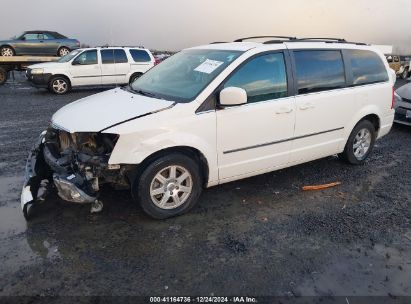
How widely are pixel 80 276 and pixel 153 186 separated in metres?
1.15

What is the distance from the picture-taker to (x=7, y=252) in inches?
134

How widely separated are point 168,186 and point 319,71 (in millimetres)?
2545

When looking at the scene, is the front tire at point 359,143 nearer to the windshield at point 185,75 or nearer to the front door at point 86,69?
the windshield at point 185,75

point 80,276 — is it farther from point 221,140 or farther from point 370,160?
point 370,160

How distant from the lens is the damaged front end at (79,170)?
362cm

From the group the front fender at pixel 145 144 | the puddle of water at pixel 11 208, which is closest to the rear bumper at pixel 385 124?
the front fender at pixel 145 144

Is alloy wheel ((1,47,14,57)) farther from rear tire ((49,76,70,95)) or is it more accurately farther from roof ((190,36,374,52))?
roof ((190,36,374,52))

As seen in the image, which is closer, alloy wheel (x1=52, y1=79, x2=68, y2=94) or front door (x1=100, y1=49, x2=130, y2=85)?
alloy wheel (x1=52, y1=79, x2=68, y2=94)

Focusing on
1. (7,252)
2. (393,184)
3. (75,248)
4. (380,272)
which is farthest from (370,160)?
(7,252)

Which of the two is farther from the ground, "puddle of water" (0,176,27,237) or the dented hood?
the dented hood

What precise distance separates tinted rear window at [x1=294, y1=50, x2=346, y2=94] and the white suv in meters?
10.3

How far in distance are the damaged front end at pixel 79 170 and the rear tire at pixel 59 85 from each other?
10.8m

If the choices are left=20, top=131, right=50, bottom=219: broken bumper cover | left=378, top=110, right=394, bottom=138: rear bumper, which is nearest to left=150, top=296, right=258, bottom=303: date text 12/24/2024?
left=20, top=131, right=50, bottom=219: broken bumper cover

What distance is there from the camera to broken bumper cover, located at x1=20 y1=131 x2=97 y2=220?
142 inches
